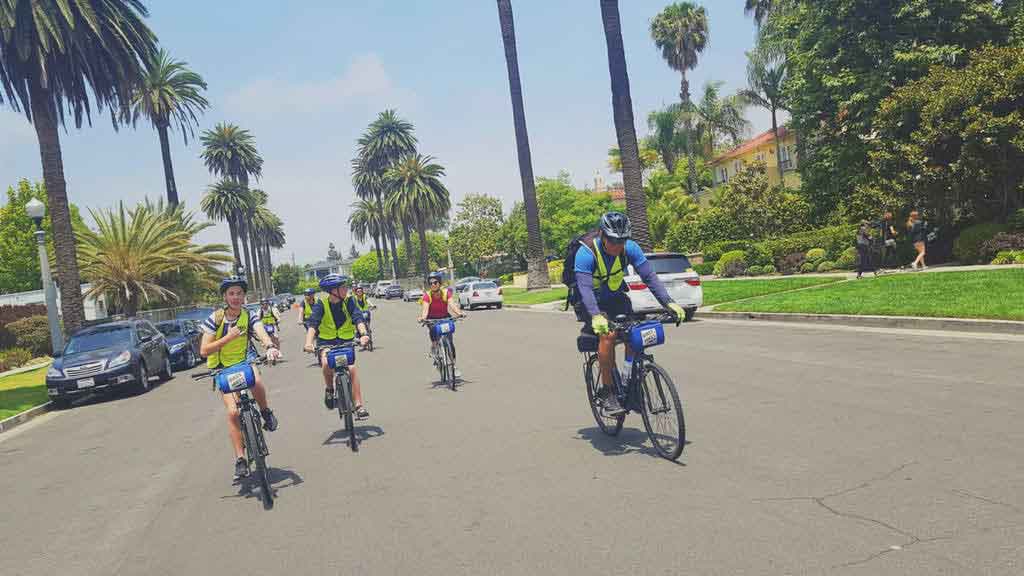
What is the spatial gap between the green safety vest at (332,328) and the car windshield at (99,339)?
36.5 feet

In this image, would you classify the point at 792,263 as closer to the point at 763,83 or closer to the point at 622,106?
the point at 622,106

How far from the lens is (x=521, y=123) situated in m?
39.8

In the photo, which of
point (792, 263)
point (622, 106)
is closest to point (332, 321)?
point (622, 106)

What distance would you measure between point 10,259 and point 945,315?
2919 inches

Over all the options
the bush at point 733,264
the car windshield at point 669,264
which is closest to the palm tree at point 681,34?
the bush at point 733,264

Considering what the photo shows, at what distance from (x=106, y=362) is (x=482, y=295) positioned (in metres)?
23.3

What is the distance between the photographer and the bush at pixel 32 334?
30.7 metres

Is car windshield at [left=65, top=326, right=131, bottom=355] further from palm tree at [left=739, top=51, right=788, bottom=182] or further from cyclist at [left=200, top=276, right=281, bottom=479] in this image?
palm tree at [left=739, top=51, right=788, bottom=182]

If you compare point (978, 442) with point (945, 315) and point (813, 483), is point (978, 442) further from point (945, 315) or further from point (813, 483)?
point (945, 315)

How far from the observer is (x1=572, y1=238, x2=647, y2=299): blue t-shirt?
6.27 meters

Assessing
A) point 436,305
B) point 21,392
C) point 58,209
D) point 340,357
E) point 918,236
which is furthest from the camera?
point 58,209

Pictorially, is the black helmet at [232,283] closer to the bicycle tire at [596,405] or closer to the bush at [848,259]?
the bicycle tire at [596,405]

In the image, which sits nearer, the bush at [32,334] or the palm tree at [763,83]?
the bush at [32,334]

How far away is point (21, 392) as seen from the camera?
1822 cm
